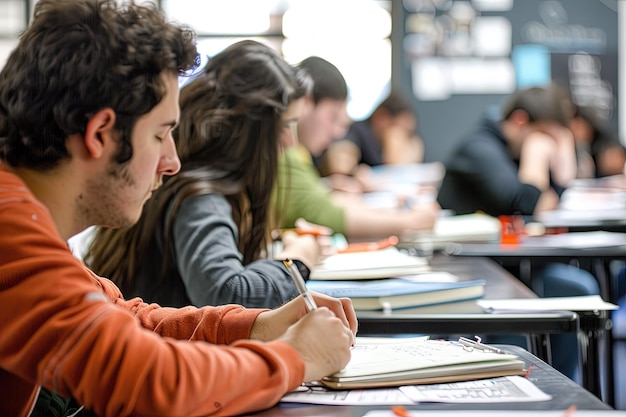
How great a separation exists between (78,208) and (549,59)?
7.18 meters

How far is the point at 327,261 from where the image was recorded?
2219 mm

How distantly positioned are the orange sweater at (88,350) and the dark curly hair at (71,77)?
10 cm

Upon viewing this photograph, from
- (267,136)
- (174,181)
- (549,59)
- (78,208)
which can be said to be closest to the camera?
(78,208)

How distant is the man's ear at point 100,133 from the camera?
104 cm

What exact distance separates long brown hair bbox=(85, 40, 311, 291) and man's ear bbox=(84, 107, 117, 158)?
84 cm

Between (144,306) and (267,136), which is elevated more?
(267,136)

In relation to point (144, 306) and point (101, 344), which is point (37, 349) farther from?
point (144, 306)

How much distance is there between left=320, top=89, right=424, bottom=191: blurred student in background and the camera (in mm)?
7279

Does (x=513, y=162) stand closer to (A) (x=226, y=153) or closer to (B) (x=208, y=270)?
(A) (x=226, y=153)

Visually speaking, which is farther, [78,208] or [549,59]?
[549,59]

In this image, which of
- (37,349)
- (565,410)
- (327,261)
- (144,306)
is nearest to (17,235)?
(37,349)

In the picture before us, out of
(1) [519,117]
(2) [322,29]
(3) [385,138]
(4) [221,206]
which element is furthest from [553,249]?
(2) [322,29]

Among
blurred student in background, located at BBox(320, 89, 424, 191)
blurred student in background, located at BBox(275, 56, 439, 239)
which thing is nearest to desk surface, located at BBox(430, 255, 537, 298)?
blurred student in background, located at BBox(275, 56, 439, 239)

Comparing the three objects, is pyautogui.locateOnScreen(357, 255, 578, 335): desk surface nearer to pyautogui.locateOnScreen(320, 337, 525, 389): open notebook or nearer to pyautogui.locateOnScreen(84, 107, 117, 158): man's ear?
pyautogui.locateOnScreen(320, 337, 525, 389): open notebook
